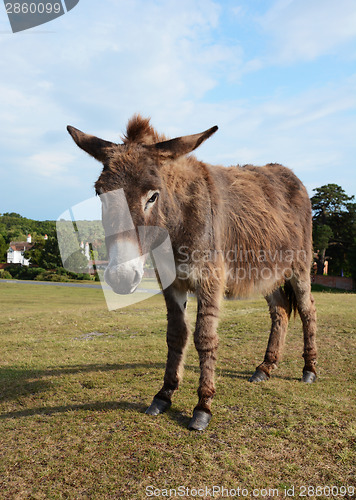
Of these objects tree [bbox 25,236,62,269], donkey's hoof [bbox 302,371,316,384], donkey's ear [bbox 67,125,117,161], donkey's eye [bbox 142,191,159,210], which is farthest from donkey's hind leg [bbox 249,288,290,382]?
tree [bbox 25,236,62,269]

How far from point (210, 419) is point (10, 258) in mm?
97352

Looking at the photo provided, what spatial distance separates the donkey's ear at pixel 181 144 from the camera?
3469mm

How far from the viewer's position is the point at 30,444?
3.37 meters

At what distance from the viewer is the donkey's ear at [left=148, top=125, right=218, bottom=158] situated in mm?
3469

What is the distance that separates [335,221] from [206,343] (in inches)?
1647

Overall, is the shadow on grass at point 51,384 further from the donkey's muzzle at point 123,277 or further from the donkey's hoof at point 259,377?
the donkey's muzzle at point 123,277

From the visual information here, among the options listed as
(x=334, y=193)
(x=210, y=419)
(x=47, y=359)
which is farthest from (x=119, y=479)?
(x=334, y=193)

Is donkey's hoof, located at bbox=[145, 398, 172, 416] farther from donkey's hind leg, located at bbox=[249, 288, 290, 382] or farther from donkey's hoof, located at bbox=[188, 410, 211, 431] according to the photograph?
donkey's hind leg, located at bbox=[249, 288, 290, 382]

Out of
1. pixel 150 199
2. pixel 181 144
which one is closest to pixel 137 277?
pixel 150 199

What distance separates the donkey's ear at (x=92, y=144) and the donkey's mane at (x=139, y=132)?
0.20 m

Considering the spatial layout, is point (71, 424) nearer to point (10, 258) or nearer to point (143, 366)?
point (143, 366)

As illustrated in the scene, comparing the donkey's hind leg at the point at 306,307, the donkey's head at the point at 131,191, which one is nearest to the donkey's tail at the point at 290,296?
the donkey's hind leg at the point at 306,307

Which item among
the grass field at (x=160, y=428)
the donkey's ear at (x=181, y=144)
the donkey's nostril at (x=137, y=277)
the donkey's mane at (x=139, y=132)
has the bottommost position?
the grass field at (x=160, y=428)

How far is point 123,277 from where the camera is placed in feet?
9.82
